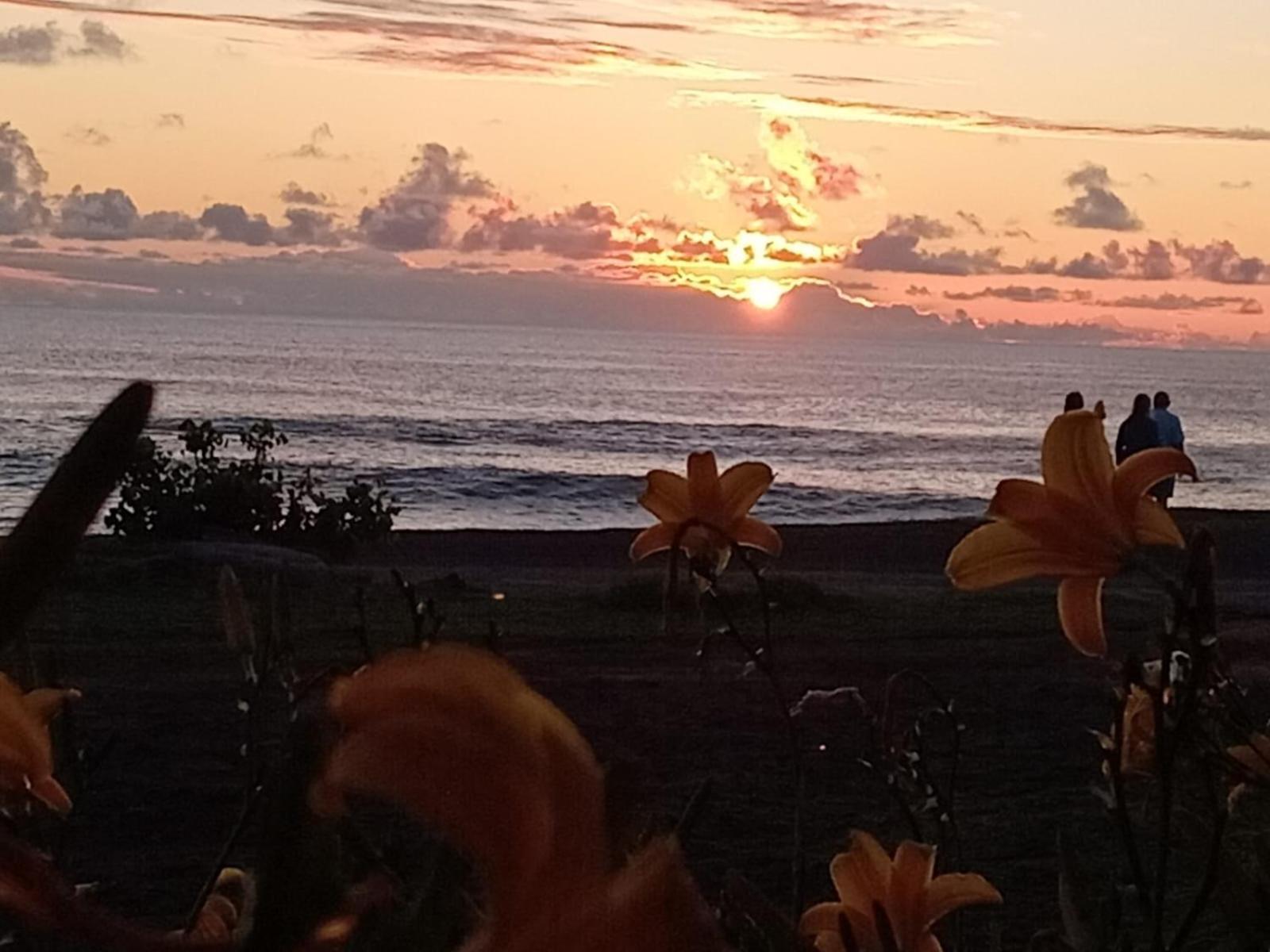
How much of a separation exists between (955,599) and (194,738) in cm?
816

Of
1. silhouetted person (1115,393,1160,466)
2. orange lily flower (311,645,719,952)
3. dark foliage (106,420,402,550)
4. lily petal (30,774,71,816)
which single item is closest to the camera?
orange lily flower (311,645,719,952)

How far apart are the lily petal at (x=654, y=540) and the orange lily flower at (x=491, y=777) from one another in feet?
6.53

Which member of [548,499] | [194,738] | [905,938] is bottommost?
[548,499]

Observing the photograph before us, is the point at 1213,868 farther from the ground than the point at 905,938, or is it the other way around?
the point at 1213,868

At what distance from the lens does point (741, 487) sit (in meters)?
2.38

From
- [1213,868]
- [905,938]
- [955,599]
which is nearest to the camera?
[1213,868]

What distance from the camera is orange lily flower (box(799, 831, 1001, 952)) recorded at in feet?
4.84

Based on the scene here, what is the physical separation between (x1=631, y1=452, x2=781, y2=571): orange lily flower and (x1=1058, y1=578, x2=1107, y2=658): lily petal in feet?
2.47

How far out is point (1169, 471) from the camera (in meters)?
1.59

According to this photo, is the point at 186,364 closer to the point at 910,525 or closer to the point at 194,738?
the point at 910,525

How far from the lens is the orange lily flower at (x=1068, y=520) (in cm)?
151

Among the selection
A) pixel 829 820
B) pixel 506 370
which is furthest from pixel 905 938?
pixel 506 370

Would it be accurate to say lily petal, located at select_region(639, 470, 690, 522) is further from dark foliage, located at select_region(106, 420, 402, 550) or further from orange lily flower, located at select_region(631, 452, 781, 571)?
dark foliage, located at select_region(106, 420, 402, 550)

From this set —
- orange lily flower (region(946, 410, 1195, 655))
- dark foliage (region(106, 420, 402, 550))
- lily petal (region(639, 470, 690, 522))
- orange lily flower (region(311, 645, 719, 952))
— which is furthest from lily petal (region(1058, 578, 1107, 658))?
dark foliage (region(106, 420, 402, 550))
